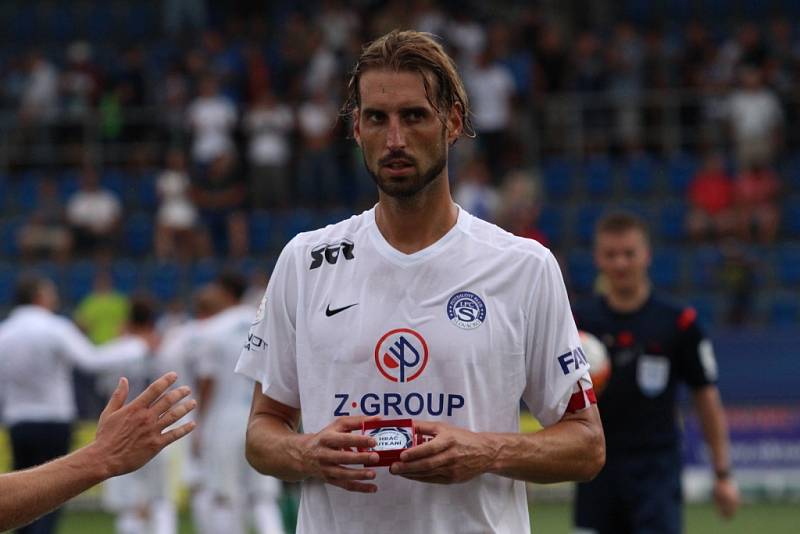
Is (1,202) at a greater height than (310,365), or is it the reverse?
(1,202)

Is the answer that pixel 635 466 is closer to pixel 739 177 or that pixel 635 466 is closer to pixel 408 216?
pixel 408 216

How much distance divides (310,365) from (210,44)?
63.7 feet

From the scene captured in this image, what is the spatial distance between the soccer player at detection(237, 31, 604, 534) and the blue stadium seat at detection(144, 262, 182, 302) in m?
16.1

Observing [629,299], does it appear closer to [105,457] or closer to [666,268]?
[105,457]

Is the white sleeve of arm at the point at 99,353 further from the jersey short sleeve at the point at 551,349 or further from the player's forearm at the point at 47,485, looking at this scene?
the jersey short sleeve at the point at 551,349

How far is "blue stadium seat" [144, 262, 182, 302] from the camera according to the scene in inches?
802

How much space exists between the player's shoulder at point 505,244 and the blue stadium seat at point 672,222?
16109 millimetres

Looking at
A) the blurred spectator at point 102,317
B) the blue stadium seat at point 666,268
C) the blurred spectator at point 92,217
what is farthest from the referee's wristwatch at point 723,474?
the blurred spectator at point 92,217

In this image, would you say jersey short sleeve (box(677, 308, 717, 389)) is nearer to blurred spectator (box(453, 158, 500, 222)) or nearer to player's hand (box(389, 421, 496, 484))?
player's hand (box(389, 421, 496, 484))

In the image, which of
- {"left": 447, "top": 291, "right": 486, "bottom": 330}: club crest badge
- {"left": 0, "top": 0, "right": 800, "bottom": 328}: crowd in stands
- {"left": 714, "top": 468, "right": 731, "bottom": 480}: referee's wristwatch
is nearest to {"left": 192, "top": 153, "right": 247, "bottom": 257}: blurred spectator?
{"left": 0, "top": 0, "right": 800, "bottom": 328}: crowd in stands

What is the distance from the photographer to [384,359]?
4266 mm

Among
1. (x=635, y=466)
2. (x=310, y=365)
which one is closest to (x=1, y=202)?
(x=635, y=466)

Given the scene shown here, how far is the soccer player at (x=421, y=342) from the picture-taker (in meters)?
4.24

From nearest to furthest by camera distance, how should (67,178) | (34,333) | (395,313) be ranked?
(395,313) < (34,333) < (67,178)
